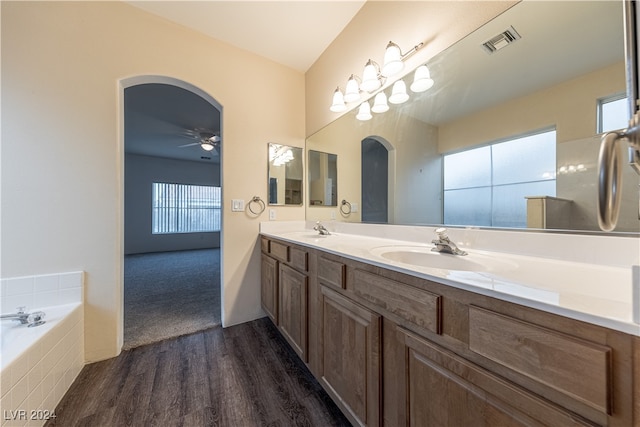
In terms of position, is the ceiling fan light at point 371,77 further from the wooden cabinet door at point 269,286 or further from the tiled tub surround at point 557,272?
the wooden cabinet door at point 269,286

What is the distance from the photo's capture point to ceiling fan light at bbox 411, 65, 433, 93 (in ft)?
4.28

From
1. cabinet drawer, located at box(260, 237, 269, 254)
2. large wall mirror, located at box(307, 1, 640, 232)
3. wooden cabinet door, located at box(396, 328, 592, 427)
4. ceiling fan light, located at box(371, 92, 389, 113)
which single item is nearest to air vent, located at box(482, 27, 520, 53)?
large wall mirror, located at box(307, 1, 640, 232)

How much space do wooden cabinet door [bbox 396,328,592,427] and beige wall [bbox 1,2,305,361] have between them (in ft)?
6.51

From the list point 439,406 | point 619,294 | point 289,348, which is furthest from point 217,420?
point 619,294

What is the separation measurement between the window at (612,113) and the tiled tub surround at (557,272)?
37 cm

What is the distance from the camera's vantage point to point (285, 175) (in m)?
2.37

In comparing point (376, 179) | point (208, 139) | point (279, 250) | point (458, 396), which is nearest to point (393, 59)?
point (376, 179)

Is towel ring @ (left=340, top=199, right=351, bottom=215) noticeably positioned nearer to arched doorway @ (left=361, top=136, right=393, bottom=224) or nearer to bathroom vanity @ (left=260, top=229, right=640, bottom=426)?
arched doorway @ (left=361, top=136, right=393, bottom=224)

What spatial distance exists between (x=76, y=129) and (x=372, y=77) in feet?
6.82

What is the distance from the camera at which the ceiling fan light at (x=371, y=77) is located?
62.0 inches

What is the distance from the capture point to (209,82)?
6.52ft

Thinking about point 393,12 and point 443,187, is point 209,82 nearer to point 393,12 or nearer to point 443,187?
point 393,12

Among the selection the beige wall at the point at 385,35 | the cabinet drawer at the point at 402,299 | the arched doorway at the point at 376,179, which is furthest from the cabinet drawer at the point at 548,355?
the beige wall at the point at 385,35

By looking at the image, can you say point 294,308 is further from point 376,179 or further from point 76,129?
point 76,129
